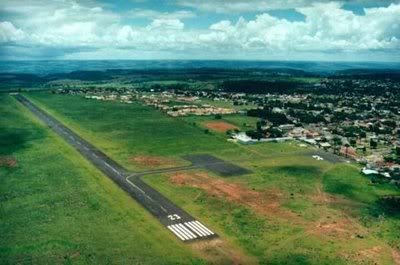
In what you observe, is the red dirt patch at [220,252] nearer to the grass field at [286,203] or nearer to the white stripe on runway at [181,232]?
the grass field at [286,203]

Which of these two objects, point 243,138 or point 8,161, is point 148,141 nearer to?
point 243,138

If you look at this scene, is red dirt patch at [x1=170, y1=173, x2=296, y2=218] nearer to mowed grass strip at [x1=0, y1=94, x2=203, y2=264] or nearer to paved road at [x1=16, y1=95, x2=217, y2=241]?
paved road at [x1=16, y1=95, x2=217, y2=241]

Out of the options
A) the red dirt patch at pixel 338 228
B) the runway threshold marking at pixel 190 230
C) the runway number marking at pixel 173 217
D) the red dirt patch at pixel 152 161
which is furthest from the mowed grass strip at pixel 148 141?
the red dirt patch at pixel 338 228

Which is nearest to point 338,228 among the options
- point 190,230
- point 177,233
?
point 190,230

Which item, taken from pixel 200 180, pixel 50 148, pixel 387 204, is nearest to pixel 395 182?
pixel 387 204

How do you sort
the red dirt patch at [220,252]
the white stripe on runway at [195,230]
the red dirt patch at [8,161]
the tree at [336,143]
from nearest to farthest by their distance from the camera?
1. the red dirt patch at [220,252]
2. the white stripe on runway at [195,230]
3. the red dirt patch at [8,161]
4. the tree at [336,143]

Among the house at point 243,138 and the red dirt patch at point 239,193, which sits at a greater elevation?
the house at point 243,138

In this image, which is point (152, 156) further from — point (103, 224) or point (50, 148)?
point (103, 224)

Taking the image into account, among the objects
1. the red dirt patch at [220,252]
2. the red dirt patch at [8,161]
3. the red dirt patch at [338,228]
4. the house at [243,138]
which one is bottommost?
the red dirt patch at [338,228]
